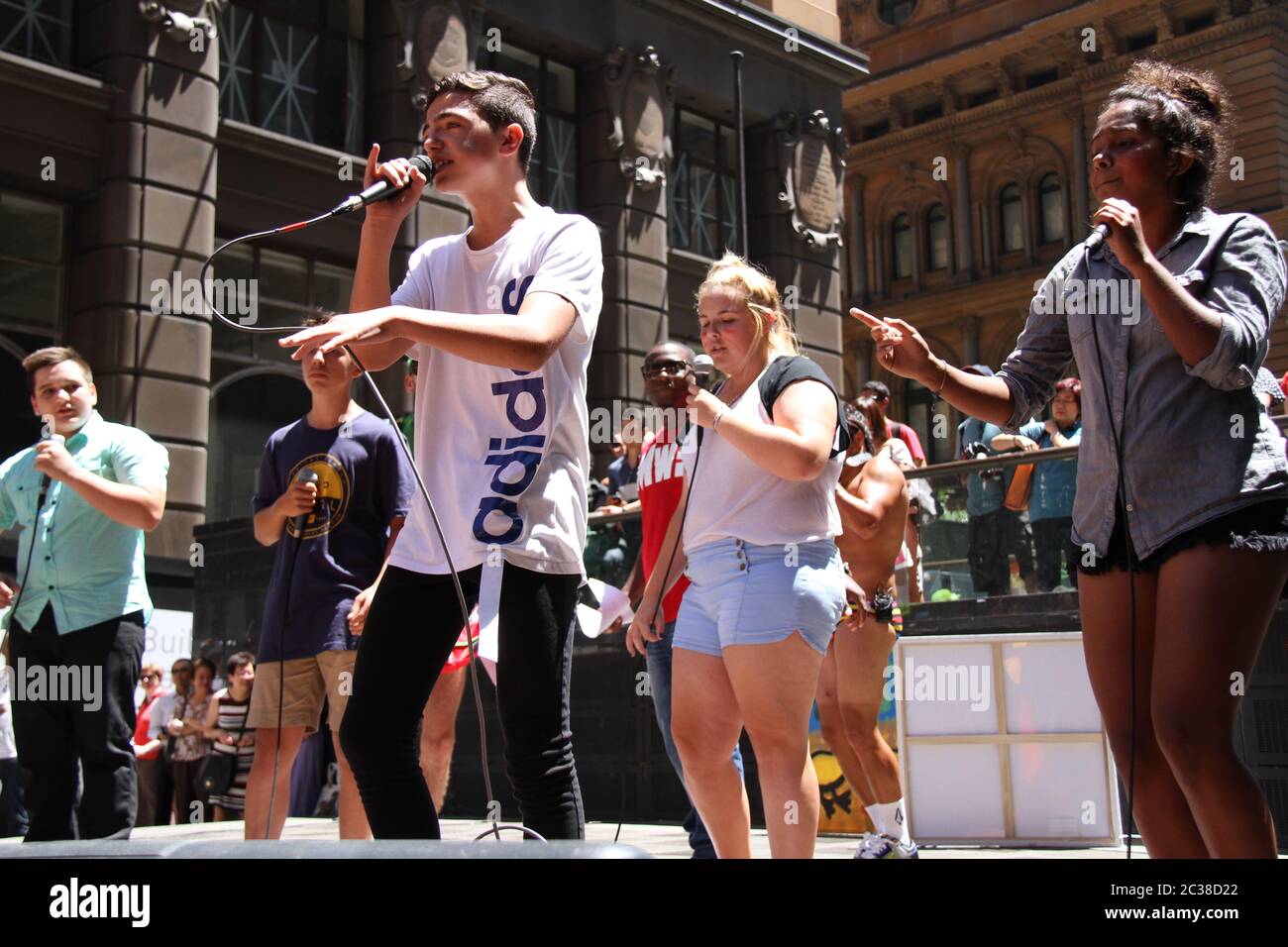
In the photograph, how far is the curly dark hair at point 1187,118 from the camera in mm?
3449

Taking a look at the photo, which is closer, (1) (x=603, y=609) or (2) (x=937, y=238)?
(1) (x=603, y=609)

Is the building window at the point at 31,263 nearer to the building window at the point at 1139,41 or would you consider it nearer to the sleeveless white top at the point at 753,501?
the sleeveless white top at the point at 753,501

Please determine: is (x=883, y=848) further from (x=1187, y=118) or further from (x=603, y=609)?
(x=1187, y=118)

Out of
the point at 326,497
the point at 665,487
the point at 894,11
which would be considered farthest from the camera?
the point at 894,11

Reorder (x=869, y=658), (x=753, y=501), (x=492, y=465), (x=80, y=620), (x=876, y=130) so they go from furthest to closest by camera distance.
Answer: (x=876, y=130)
(x=869, y=658)
(x=80, y=620)
(x=753, y=501)
(x=492, y=465)

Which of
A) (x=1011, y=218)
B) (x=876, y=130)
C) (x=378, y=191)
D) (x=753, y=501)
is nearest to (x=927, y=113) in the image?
(x=876, y=130)

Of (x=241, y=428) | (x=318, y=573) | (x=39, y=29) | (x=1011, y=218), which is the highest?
(x=1011, y=218)

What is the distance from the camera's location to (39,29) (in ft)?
52.3

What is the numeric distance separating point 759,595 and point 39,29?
14.7 metres

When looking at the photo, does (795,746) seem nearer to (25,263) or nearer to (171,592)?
(171,592)

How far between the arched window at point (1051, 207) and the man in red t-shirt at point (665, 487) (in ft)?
144
